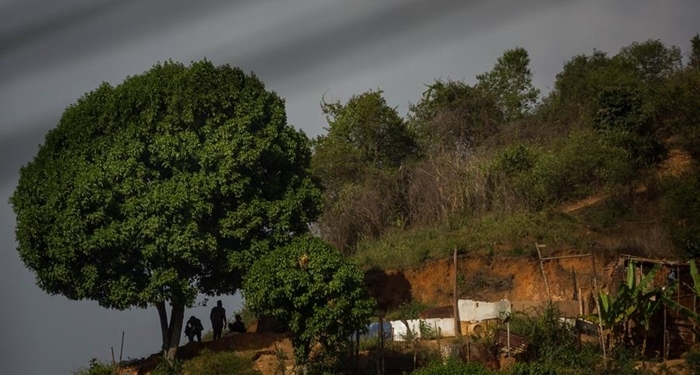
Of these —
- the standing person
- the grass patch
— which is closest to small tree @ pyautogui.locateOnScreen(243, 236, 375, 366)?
the standing person

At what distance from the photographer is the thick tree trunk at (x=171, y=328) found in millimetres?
23859

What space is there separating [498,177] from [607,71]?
27.6 ft

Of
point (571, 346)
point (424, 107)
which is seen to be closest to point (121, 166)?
point (571, 346)

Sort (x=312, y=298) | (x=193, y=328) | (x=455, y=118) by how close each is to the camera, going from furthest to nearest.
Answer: (x=455, y=118) → (x=193, y=328) → (x=312, y=298)

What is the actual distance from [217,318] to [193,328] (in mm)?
593

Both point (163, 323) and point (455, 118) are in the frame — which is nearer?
point (163, 323)

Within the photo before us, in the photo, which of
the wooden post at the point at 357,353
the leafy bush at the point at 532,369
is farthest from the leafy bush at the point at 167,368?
the leafy bush at the point at 532,369

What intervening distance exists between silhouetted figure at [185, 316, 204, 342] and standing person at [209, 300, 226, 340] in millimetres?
320

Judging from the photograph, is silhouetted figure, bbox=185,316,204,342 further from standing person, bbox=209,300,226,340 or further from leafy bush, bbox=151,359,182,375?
leafy bush, bbox=151,359,182,375

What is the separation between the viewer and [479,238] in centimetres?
2680

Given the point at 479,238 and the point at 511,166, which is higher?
the point at 511,166

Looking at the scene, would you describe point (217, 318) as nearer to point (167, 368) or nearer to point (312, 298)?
point (167, 368)

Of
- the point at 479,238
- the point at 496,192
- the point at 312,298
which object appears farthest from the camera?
the point at 496,192

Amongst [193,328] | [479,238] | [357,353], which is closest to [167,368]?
[193,328]
